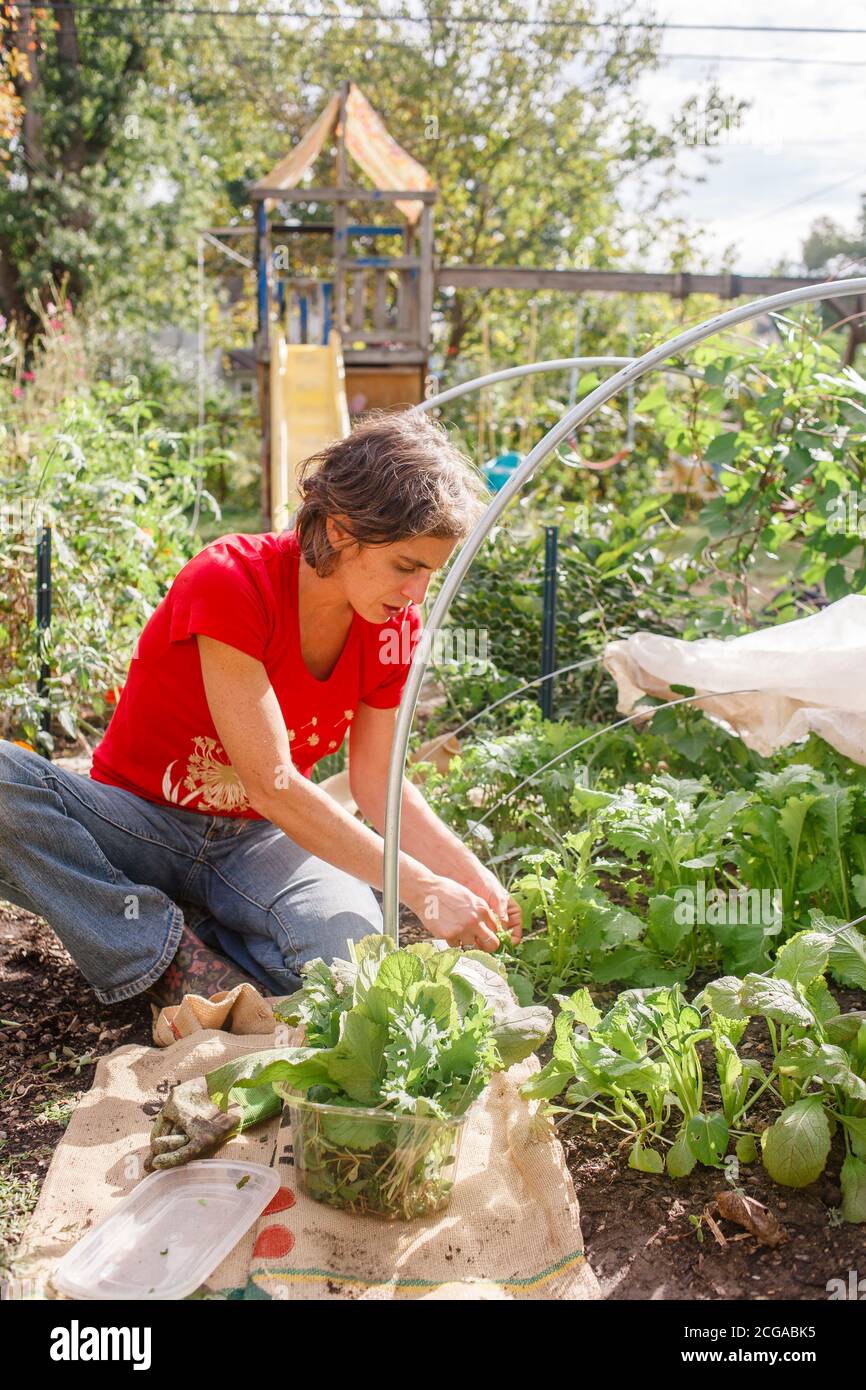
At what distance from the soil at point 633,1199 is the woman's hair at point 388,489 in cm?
100

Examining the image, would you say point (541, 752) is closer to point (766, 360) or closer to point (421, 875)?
point (421, 875)

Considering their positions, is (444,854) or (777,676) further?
(777,676)

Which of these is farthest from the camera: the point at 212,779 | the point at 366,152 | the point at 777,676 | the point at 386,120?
the point at 386,120

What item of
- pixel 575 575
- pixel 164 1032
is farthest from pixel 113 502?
pixel 164 1032

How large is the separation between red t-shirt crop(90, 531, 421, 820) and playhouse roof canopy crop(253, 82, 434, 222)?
27.6 ft

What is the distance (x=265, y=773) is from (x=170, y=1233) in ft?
2.35

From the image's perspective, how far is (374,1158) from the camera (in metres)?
1.59

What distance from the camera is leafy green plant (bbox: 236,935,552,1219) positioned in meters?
1.54

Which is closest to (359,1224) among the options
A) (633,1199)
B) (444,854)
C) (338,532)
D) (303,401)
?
(633,1199)

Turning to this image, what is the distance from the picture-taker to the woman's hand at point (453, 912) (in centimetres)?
191

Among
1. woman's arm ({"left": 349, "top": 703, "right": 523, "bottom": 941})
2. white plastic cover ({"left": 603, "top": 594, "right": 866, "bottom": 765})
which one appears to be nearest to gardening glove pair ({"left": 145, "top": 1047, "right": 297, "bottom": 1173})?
woman's arm ({"left": 349, "top": 703, "right": 523, "bottom": 941})

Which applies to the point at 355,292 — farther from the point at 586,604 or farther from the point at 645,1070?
the point at 645,1070

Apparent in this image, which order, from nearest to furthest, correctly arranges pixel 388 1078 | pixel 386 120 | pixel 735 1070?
pixel 388 1078 → pixel 735 1070 → pixel 386 120

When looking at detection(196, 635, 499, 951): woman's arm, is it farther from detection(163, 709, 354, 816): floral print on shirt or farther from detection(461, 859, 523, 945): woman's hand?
detection(163, 709, 354, 816): floral print on shirt
